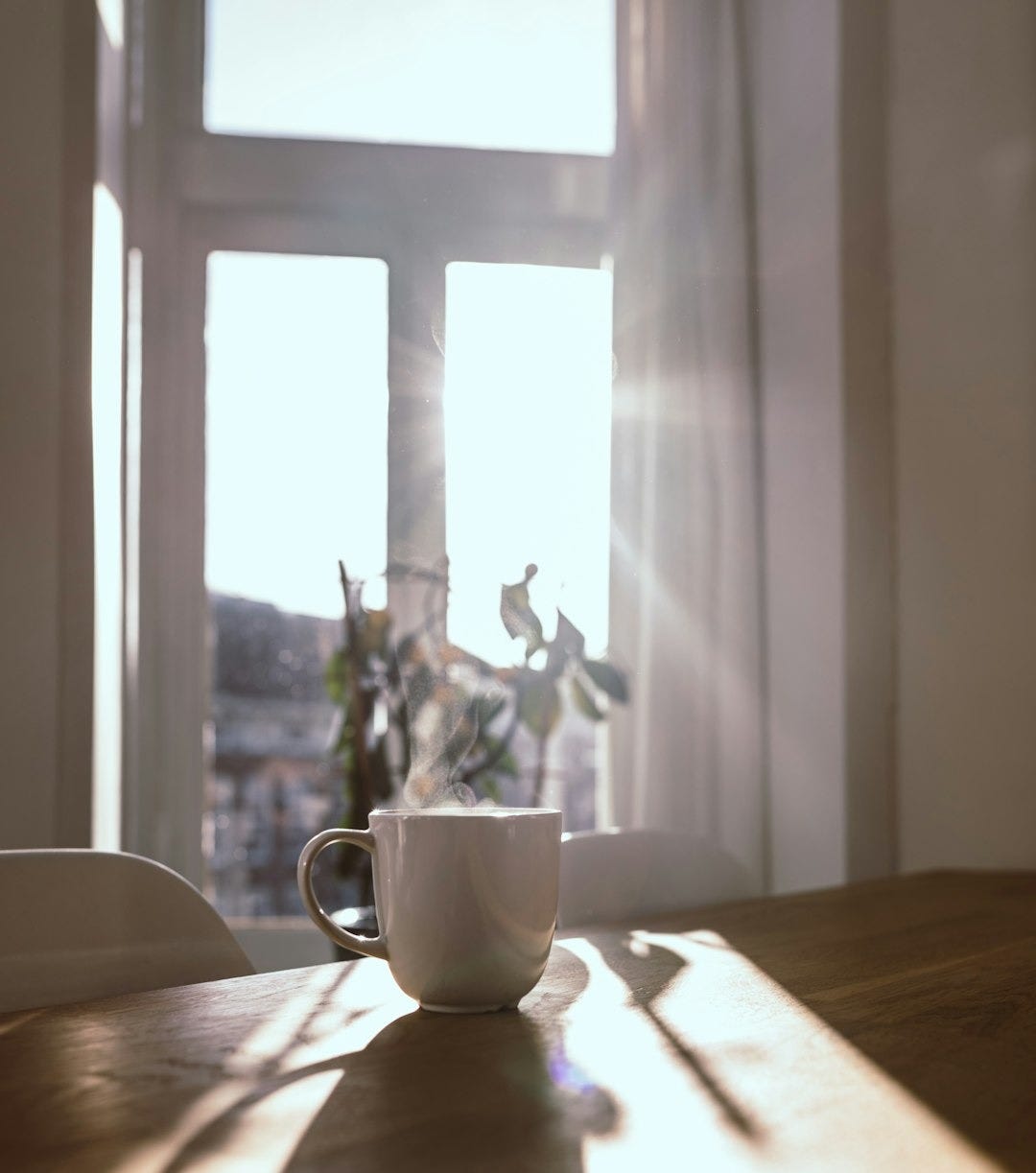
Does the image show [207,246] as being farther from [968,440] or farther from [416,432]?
[968,440]

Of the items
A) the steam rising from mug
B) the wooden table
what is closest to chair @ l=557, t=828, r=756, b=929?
the wooden table

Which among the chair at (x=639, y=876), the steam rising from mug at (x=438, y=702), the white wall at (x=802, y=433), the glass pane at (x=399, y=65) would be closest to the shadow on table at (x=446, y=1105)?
the chair at (x=639, y=876)

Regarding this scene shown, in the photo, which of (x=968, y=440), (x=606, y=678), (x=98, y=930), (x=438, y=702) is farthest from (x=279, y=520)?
(x=98, y=930)

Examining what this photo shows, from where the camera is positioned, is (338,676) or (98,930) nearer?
(98,930)

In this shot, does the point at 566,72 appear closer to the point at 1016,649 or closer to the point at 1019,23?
the point at 1019,23

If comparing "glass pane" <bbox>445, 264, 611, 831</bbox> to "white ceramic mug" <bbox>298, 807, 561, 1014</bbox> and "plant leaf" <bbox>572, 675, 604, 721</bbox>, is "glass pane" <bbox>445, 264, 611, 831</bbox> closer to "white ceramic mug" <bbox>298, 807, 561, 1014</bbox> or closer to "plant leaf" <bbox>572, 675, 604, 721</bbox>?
"plant leaf" <bbox>572, 675, 604, 721</bbox>

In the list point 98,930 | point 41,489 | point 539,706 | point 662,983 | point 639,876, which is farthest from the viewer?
point 539,706

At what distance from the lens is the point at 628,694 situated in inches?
85.4

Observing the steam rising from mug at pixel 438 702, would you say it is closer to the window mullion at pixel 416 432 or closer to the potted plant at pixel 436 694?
the potted plant at pixel 436 694

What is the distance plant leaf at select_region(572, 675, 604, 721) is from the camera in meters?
2.13

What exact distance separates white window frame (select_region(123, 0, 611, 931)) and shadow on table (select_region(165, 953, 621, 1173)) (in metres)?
1.76

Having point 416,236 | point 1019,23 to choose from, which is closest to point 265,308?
point 416,236

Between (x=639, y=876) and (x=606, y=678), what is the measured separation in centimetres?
81

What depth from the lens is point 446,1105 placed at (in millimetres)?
479
